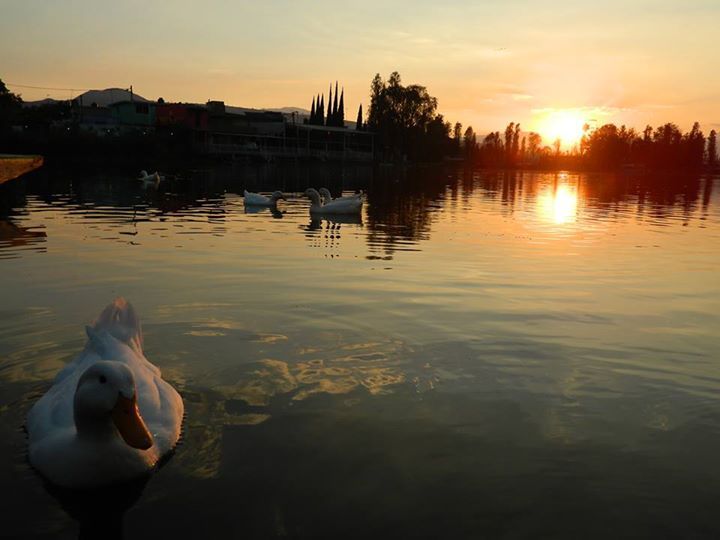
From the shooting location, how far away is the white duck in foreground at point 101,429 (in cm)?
459

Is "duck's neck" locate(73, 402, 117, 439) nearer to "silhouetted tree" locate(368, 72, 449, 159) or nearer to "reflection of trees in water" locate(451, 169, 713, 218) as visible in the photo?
"reflection of trees in water" locate(451, 169, 713, 218)

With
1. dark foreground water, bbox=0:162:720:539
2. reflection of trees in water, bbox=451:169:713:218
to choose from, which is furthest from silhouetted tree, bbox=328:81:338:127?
A: dark foreground water, bbox=0:162:720:539

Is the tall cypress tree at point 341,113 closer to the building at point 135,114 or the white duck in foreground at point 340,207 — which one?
the building at point 135,114

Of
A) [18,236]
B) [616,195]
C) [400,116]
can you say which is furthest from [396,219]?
[400,116]

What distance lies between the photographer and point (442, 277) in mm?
12961

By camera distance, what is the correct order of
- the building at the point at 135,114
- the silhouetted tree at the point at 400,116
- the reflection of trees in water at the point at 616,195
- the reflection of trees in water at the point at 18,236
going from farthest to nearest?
the silhouetted tree at the point at 400,116 < the building at the point at 135,114 < the reflection of trees in water at the point at 616,195 < the reflection of trees in water at the point at 18,236

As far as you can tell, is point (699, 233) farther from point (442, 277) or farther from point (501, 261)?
point (442, 277)

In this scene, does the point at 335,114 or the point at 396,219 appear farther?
the point at 335,114

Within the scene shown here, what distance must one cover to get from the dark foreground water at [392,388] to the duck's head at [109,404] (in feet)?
1.63

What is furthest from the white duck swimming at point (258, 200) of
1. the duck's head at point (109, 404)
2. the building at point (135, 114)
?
the building at point (135, 114)

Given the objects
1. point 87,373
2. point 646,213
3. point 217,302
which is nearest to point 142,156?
point 646,213

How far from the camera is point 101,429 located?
15.3 ft

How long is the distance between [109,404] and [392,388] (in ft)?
9.88

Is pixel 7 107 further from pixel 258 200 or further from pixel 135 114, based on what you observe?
pixel 258 200
